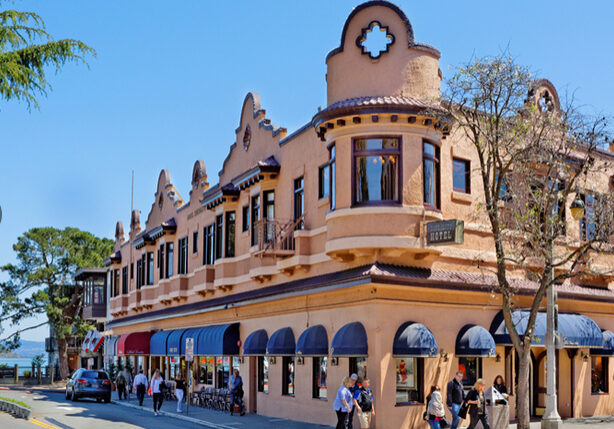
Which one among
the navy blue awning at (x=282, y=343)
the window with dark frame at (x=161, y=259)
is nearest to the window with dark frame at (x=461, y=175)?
the navy blue awning at (x=282, y=343)

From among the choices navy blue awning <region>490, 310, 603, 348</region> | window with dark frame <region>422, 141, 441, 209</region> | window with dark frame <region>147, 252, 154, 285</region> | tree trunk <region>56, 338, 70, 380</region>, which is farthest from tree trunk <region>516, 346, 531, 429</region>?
tree trunk <region>56, 338, 70, 380</region>

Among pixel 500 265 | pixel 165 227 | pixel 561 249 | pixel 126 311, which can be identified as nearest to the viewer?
pixel 500 265

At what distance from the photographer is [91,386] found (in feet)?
122

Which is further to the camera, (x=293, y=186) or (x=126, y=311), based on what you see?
(x=126, y=311)

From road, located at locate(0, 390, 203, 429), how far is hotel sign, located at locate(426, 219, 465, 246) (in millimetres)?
9596

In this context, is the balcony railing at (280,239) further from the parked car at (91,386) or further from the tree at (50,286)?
the tree at (50,286)

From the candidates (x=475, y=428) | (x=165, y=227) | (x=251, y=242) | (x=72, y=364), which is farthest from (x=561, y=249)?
(x=72, y=364)

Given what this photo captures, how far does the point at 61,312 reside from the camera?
6369cm

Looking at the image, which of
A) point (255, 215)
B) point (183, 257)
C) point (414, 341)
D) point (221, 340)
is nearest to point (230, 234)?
point (255, 215)

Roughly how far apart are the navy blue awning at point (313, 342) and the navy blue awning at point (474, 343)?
3.94 meters

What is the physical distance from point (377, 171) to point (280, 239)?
5361mm

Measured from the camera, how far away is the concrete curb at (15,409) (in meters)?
26.6

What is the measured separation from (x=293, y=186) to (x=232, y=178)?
658 cm

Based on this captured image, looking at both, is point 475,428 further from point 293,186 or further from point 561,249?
point 293,186
